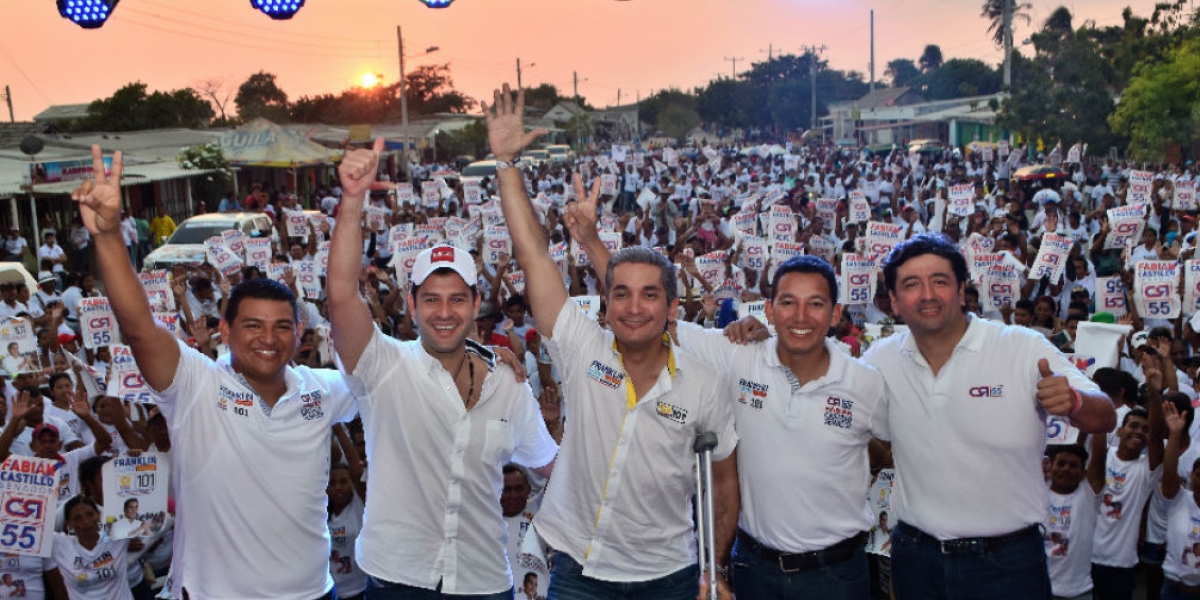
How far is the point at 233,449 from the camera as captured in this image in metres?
3.75

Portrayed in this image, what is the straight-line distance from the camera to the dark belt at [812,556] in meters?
3.94

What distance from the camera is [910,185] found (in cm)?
2508

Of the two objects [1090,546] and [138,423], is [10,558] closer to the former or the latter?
[138,423]

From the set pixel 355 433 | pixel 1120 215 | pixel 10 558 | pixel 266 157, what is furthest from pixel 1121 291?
pixel 266 157

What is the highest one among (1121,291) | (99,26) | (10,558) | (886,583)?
(99,26)

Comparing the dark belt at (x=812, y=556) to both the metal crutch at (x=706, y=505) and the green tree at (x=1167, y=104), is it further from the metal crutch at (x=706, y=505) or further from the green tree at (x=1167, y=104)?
the green tree at (x=1167, y=104)

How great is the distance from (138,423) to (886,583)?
4.93 m

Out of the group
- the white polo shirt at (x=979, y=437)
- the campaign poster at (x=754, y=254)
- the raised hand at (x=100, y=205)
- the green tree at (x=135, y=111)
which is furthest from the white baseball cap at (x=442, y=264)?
the green tree at (x=135, y=111)

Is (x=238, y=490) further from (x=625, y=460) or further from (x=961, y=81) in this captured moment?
(x=961, y=81)

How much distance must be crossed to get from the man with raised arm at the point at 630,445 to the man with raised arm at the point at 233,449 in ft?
2.69

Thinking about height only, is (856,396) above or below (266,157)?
below

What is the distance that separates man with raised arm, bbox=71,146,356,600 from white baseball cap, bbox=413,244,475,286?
1.67 feet

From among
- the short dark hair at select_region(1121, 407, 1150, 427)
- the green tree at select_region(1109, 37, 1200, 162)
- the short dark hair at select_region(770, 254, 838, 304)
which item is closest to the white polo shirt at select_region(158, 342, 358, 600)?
the short dark hair at select_region(770, 254, 838, 304)

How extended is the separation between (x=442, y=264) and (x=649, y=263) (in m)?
0.69
